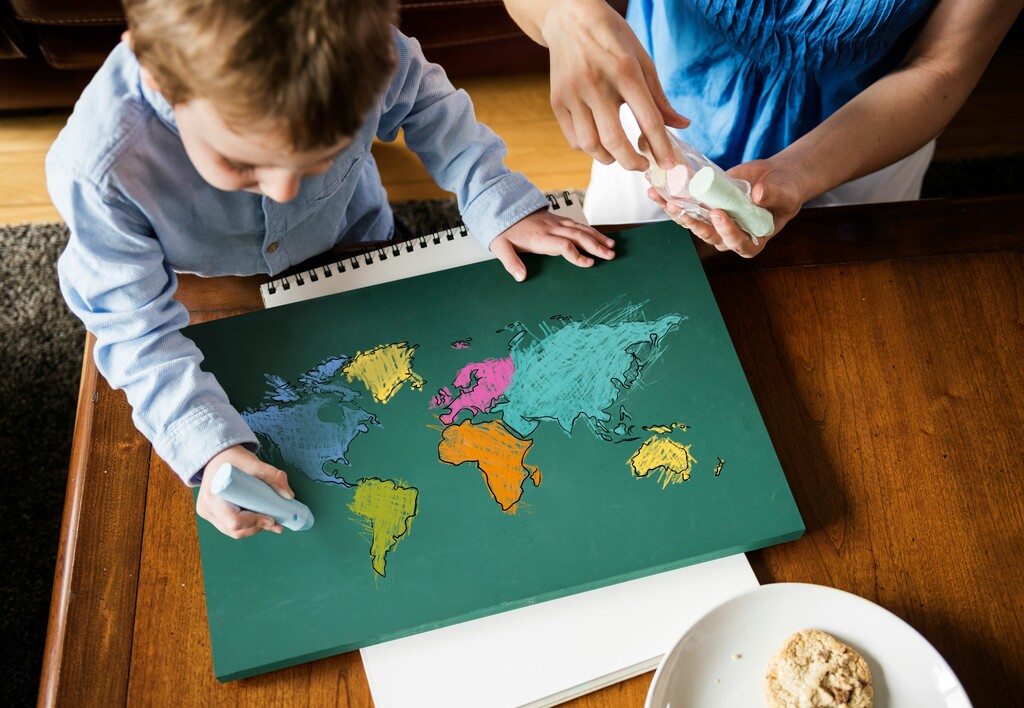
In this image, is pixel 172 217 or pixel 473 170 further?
pixel 473 170

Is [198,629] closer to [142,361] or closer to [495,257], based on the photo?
[142,361]

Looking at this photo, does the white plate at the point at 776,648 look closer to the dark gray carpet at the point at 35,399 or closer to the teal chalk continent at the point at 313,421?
the teal chalk continent at the point at 313,421

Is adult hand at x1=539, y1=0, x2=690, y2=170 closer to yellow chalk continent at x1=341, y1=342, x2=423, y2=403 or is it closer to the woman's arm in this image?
the woman's arm

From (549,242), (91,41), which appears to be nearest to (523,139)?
(91,41)

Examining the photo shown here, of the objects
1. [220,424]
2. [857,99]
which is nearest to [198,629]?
[220,424]

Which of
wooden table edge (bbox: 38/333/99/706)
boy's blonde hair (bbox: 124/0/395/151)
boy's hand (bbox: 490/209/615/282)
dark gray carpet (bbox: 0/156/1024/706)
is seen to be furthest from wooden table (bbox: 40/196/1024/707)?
dark gray carpet (bbox: 0/156/1024/706)

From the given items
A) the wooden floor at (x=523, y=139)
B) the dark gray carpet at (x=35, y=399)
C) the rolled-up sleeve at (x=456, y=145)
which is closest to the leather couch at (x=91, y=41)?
the wooden floor at (x=523, y=139)

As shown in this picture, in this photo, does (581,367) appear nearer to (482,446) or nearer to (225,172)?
(482,446)
